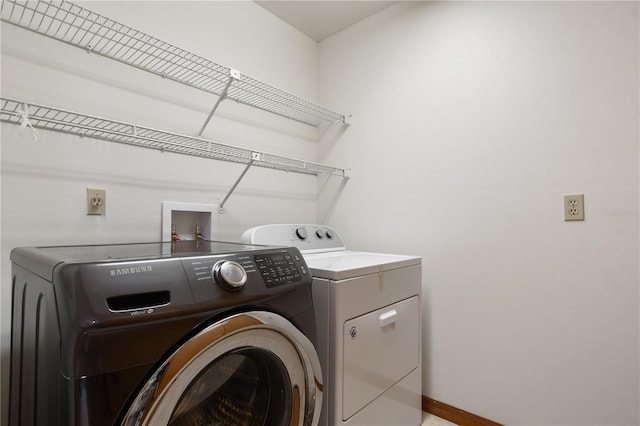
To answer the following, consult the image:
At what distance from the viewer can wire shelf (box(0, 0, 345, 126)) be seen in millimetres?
1200

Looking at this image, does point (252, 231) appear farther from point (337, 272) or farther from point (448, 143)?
point (448, 143)

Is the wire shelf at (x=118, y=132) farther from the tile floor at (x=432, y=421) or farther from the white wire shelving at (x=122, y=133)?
the tile floor at (x=432, y=421)

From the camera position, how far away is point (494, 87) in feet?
5.39

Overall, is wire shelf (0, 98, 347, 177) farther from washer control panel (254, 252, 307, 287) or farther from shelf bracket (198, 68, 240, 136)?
washer control panel (254, 252, 307, 287)

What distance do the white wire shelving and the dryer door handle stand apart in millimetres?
907

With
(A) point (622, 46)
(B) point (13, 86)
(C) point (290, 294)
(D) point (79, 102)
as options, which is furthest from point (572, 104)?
(B) point (13, 86)

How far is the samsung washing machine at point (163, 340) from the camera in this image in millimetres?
619

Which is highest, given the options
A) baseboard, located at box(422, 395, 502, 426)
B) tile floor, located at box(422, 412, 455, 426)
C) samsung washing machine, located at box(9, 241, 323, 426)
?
samsung washing machine, located at box(9, 241, 323, 426)

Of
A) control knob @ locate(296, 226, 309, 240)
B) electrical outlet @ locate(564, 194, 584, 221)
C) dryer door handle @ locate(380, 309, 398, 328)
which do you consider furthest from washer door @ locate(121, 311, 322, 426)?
electrical outlet @ locate(564, 194, 584, 221)

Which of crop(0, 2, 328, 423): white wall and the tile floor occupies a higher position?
crop(0, 2, 328, 423): white wall

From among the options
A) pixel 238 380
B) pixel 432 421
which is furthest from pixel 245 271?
pixel 432 421

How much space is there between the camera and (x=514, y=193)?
1568 millimetres

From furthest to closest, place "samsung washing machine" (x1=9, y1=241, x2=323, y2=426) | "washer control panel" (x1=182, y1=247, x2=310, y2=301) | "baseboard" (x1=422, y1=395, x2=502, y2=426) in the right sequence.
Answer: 1. "baseboard" (x1=422, y1=395, x2=502, y2=426)
2. "washer control panel" (x1=182, y1=247, x2=310, y2=301)
3. "samsung washing machine" (x1=9, y1=241, x2=323, y2=426)

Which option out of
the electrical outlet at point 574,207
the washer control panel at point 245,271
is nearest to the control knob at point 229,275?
the washer control panel at point 245,271
